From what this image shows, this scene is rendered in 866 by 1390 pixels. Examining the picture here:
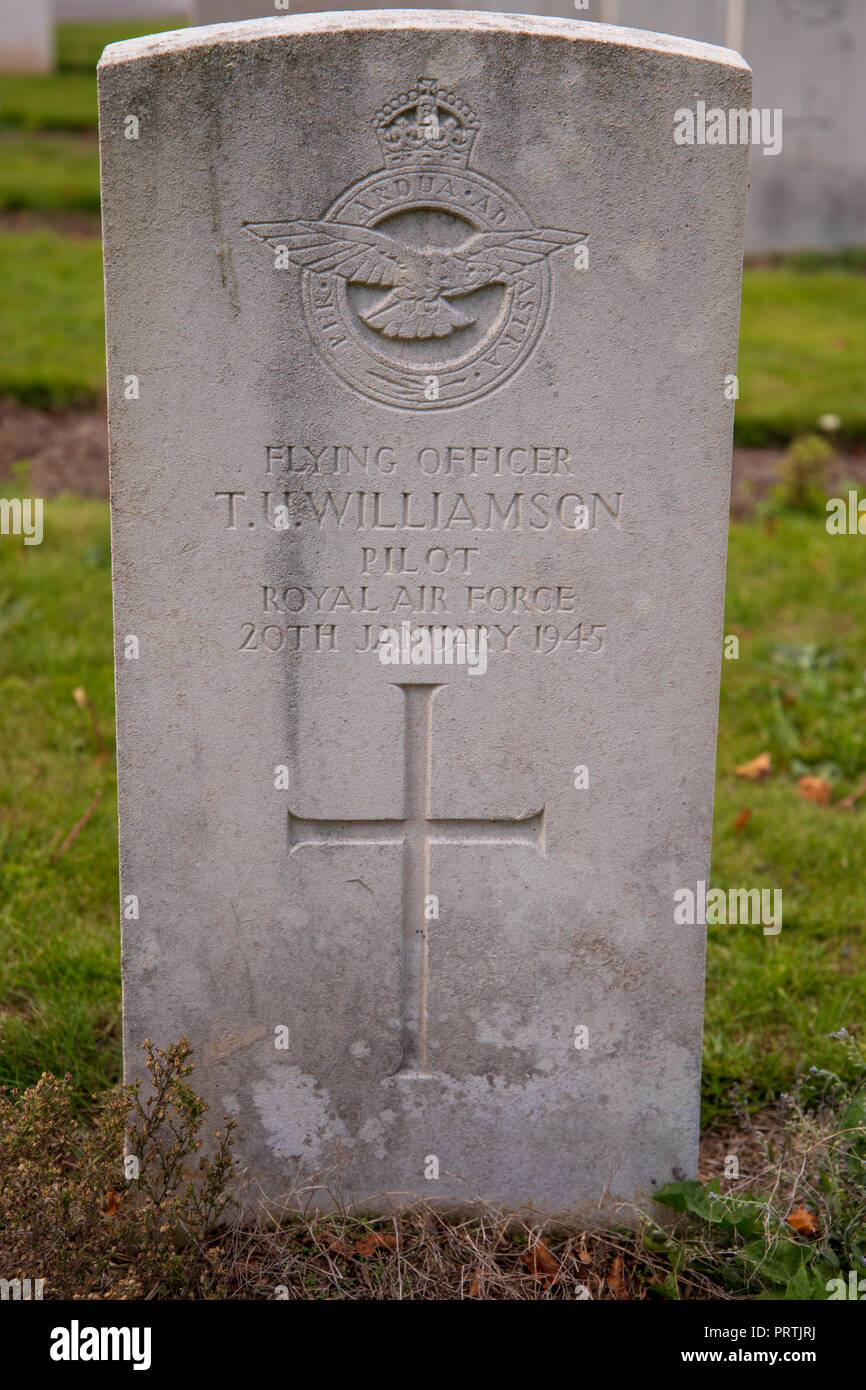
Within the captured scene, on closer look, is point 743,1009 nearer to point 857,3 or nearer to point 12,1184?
point 12,1184

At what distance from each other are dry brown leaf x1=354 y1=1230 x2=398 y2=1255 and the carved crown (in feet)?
6.99

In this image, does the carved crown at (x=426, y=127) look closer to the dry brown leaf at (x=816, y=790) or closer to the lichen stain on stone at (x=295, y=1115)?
the lichen stain on stone at (x=295, y=1115)

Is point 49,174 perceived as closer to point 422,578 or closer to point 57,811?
point 57,811

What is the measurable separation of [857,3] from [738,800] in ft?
31.7

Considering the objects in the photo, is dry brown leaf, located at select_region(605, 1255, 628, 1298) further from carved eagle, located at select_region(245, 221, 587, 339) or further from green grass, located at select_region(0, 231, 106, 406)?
green grass, located at select_region(0, 231, 106, 406)

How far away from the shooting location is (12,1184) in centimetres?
236

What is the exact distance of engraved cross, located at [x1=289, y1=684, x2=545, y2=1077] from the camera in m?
2.65

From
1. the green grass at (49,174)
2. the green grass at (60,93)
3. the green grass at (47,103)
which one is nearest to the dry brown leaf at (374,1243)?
the green grass at (49,174)

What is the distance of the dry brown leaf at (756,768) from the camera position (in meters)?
4.51

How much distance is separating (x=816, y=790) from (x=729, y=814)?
0.34 metres

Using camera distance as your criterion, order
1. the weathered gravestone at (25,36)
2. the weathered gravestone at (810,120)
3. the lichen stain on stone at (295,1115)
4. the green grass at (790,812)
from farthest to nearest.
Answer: the weathered gravestone at (25,36)
the weathered gravestone at (810,120)
the green grass at (790,812)
the lichen stain on stone at (295,1115)

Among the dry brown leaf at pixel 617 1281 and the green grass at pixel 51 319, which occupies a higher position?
the green grass at pixel 51 319

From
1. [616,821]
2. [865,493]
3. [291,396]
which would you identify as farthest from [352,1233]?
[865,493]

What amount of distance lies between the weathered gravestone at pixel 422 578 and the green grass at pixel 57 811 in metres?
0.54
